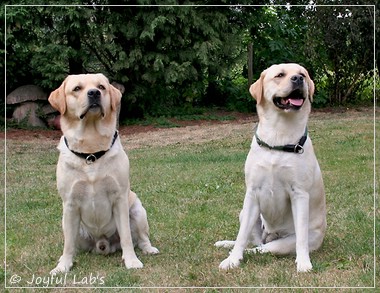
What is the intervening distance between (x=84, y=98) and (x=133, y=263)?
49.2 inches

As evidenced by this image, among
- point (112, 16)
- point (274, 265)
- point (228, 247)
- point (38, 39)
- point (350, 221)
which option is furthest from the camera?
point (38, 39)

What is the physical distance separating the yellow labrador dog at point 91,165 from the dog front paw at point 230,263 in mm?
635

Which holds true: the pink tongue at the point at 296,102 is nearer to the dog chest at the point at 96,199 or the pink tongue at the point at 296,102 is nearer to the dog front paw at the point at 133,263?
the dog chest at the point at 96,199

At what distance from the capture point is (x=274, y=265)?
163 inches

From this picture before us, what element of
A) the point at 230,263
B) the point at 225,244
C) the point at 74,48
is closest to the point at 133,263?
the point at 230,263

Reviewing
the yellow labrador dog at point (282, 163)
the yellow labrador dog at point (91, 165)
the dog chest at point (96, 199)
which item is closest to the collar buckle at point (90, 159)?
the yellow labrador dog at point (91, 165)

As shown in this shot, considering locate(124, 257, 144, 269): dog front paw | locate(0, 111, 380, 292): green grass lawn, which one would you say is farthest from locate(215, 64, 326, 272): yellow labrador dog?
locate(124, 257, 144, 269): dog front paw

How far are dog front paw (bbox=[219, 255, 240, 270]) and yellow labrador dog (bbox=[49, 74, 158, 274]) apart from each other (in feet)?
2.08

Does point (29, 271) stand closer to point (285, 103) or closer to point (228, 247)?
point (228, 247)

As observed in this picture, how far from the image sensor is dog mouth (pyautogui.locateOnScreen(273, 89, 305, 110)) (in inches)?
162

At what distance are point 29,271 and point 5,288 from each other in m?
0.34

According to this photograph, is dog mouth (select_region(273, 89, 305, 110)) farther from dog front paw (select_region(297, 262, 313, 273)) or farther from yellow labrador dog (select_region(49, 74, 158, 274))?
yellow labrador dog (select_region(49, 74, 158, 274))

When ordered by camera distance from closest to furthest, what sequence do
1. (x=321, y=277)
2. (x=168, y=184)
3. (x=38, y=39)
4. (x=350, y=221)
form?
(x=321, y=277) < (x=350, y=221) < (x=168, y=184) < (x=38, y=39)

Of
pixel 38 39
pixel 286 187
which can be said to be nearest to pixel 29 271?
pixel 286 187
